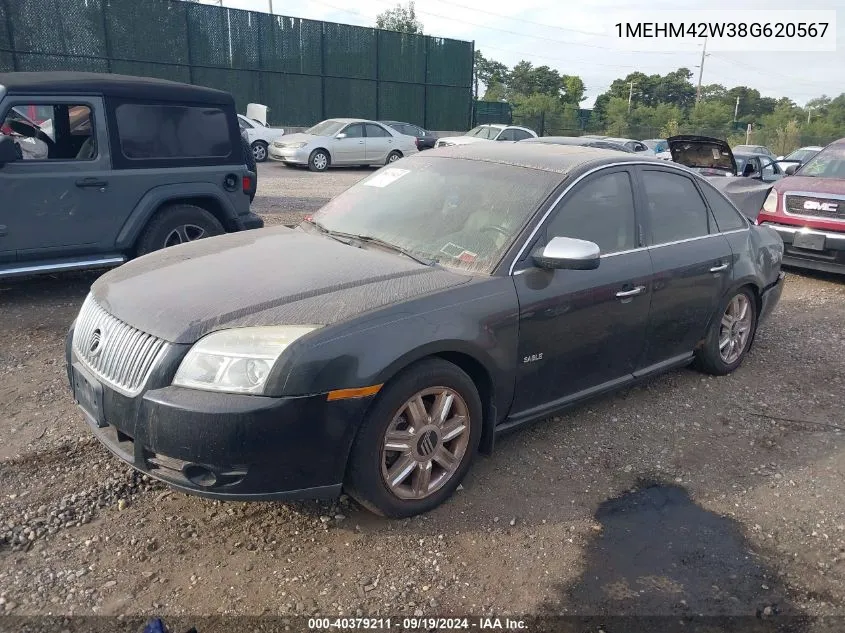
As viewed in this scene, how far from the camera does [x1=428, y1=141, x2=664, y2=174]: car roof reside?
12.9ft

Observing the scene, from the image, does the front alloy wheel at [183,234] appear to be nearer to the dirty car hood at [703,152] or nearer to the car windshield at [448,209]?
the car windshield at [448,209]

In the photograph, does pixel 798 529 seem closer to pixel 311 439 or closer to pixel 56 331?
Result: pixel 311 439

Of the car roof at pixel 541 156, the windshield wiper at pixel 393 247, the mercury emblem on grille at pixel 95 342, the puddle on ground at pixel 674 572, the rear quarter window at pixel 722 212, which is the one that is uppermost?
the car roof at pixel 541 156

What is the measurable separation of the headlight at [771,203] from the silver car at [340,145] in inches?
461

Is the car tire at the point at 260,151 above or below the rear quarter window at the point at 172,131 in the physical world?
below

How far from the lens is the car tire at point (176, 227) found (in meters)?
6.36

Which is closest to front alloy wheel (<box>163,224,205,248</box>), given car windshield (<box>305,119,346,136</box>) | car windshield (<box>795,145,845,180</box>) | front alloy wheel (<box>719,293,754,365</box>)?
front alloy wheel (<box>719,293,754,365</box>)

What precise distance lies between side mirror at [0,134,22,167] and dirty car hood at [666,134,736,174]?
8.63 meters

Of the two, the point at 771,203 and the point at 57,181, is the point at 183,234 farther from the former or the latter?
the point at 771,203

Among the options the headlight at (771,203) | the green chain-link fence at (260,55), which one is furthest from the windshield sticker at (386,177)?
the green chain-link fence at (260,55)

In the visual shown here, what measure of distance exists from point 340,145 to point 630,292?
17.0 m

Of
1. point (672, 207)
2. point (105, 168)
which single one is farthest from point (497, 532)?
point (105, 168)

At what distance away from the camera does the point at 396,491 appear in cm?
306

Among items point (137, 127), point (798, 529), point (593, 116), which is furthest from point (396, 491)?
point (593, 116)
